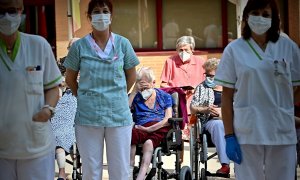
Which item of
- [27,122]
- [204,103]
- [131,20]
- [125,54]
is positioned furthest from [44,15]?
[27,122]

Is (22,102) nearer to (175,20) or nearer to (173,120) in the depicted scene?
(173,120)

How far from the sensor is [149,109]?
6875mm

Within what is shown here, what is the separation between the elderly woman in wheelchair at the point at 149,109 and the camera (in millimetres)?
6715

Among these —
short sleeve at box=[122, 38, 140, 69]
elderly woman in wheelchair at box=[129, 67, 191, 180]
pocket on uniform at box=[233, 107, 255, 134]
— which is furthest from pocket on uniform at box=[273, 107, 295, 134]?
elderly woman in wheelchair at box=[129, 67, 191, 180]

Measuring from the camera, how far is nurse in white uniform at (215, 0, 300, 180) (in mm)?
4137

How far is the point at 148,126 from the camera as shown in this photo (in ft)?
22.2

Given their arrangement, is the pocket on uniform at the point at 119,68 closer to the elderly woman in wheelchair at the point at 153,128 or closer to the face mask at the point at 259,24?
the face mask at the point at 259,24

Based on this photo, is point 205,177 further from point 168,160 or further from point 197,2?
point 197,2

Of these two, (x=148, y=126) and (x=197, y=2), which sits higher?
(x=197, y=2)

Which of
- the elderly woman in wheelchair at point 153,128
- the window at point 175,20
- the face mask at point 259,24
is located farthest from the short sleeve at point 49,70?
the window at point 175,20

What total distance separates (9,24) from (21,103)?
496 millimetres

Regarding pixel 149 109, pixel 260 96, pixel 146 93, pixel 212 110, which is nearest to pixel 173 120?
pixel 149 109

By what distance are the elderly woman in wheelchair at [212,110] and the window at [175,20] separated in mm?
5252

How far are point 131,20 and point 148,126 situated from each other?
6325 millimetres
